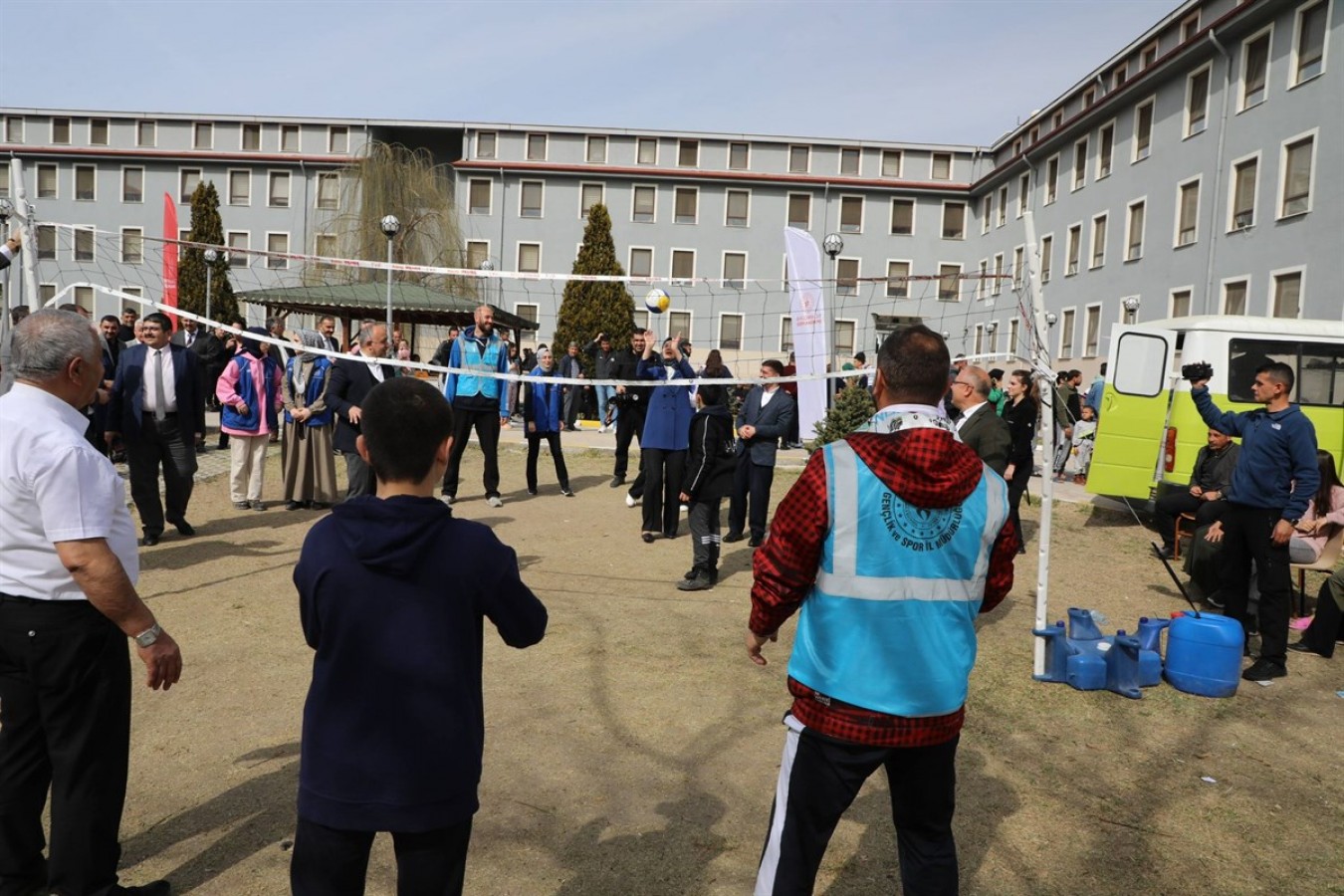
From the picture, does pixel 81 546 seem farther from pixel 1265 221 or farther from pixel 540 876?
pixel 1265 221

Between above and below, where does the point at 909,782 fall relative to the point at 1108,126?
below

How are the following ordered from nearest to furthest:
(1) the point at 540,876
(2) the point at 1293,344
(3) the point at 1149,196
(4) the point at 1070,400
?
1. (1) the point at 540,876
2. (2) the point at 1293,344
3. (4) the point at 1070,400
4. (3) the point at 1149,196

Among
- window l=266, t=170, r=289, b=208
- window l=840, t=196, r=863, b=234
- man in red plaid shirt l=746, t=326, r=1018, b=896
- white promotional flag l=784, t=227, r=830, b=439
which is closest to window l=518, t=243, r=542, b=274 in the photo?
window l=266, t=170, r=289, b=208

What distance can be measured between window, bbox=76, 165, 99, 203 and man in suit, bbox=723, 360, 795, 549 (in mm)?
48486

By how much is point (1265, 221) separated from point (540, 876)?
25.8 m

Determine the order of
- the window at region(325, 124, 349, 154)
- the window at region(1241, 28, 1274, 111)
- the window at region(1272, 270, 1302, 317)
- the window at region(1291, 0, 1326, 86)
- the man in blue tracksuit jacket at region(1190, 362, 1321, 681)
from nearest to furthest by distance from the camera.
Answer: the man in blue tracksuit jacket at region(1190, 362, 1321, 681), the window at region(1291, 0, 1326, 86), the window at region(1272, 270, 1302, 317), the window at region(1241, 28, 1274, 111), the window at region(325, 124, 349, 154)

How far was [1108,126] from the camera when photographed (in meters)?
31.3

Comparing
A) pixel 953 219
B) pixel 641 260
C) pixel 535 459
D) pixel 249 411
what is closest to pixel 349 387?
pixel 249 411

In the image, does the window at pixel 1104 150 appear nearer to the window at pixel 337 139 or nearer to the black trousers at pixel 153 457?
the black trousers at pixel 153 457

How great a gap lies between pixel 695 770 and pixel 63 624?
8.33 ft

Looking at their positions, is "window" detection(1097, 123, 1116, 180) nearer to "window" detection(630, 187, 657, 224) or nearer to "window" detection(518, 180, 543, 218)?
"window" detection(630, 187, 657, 224)

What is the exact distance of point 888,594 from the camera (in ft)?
8.06

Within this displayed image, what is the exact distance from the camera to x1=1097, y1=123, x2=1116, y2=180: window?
102ft

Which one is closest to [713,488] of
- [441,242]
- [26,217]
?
[26,217]
